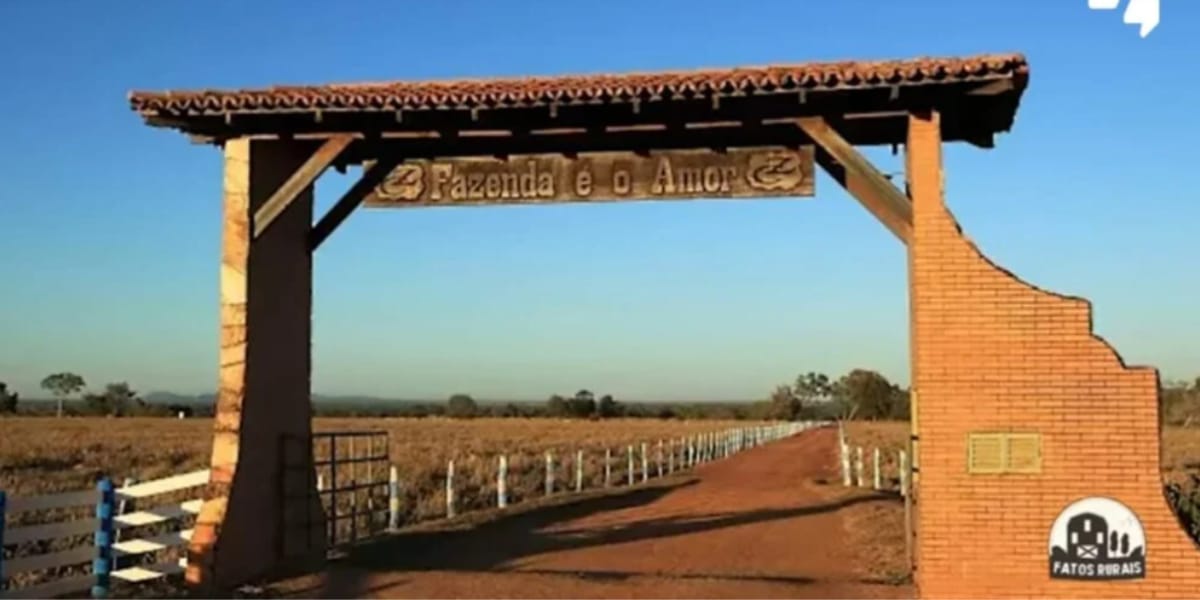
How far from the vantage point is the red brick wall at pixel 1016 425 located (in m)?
11.8

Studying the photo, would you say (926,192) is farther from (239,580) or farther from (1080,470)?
(239,580)

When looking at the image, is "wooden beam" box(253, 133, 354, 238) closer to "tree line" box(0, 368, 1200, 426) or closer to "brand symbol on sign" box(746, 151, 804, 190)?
"brand symbol on sign" box(746, 151, 804, 190)

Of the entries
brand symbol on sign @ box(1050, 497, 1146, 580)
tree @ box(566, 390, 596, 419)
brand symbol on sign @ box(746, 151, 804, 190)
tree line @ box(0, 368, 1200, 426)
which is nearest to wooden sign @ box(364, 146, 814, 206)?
brand symbol on sign @ box(746, 151, 804, 190)

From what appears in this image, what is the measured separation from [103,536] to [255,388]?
7.75 ft

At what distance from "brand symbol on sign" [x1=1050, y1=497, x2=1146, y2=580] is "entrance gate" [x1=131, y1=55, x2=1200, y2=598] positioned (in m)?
0.06

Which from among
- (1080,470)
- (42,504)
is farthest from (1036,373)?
(42,504)

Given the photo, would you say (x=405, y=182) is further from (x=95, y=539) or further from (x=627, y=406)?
(x=627, y=406)

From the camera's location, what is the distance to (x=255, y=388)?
14586 mm

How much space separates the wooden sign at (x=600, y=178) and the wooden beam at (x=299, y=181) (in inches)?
54.4

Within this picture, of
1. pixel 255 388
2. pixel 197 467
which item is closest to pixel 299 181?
pixel 255 388

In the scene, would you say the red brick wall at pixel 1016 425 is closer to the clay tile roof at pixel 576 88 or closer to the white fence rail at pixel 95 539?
the clay tile roof at pixel 576 88

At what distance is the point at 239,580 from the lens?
13945 mm

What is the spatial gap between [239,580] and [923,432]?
701 cm

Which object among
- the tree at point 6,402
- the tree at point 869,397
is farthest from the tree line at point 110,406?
the tree at point 869,397
